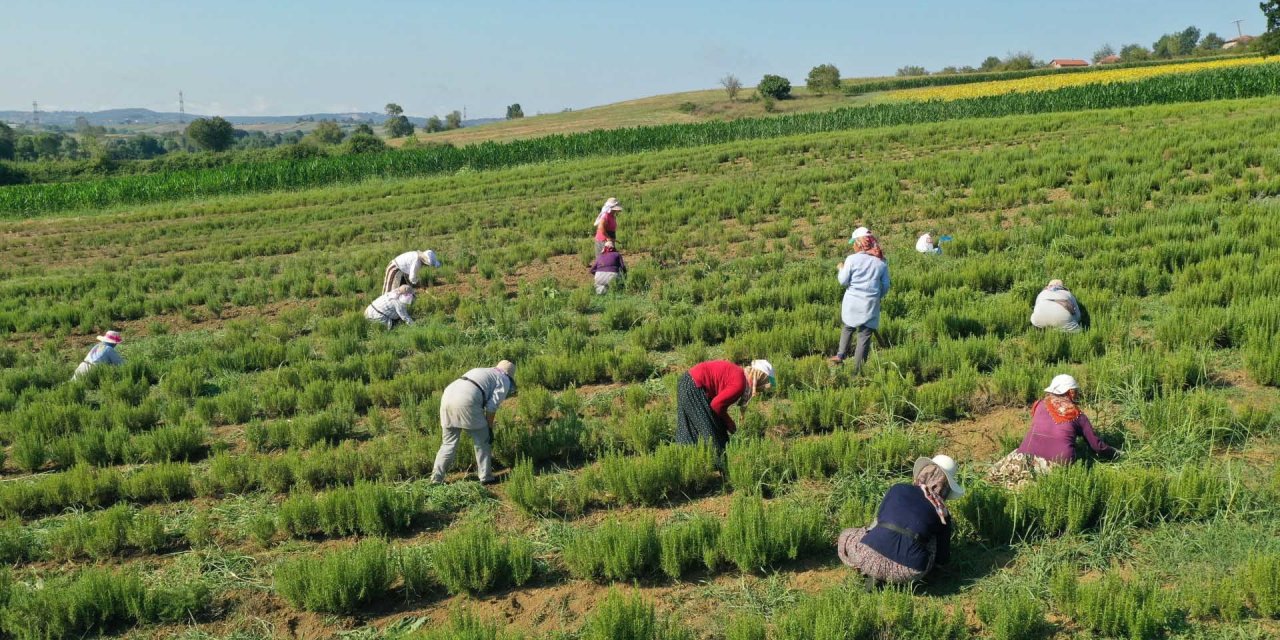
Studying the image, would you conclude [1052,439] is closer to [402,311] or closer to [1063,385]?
[1063,385]

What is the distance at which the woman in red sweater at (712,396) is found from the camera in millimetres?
6777

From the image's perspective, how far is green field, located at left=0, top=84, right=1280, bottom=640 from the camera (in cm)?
507

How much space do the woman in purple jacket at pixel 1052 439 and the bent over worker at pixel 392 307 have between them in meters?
9.21

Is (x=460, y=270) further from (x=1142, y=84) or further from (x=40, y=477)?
(x=1142, y=84)

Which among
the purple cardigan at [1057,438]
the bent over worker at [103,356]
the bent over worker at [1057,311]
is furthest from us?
the bent over worker at [103,356]

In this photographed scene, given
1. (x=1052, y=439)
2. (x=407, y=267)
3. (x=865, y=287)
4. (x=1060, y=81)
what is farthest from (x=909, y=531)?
(x=1060, y=81)

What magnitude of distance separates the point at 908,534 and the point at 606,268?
31.8 ft

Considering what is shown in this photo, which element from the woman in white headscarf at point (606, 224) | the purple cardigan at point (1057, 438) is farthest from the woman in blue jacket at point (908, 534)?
the woman in white headscarf at point (606, 224)

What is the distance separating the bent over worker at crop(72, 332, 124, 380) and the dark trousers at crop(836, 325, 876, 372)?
9144mm

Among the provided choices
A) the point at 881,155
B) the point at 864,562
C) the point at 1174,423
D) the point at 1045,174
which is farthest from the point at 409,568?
the point at 881,155

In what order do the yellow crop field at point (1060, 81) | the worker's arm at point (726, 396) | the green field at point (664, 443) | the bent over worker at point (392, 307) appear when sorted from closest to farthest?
1. the green field at point (664, 443)
2. the worker's arm at point (726, 396)
3. the bent over worker at point (392, 307)
4. the yellow crop field at point (1060, 81)

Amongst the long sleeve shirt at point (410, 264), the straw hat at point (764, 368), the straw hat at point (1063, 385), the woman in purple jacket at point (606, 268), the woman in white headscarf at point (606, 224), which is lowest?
the straw hat at point (1063, 385)

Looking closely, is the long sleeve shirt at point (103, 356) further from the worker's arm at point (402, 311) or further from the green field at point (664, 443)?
the worker's arm at point (402, 311)

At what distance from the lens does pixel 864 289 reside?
8844 millimetres
